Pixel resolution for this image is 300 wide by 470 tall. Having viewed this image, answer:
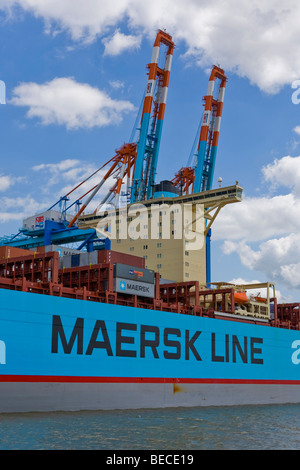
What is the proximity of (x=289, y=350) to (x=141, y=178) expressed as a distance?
56.5ft

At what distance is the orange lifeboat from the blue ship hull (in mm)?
2093

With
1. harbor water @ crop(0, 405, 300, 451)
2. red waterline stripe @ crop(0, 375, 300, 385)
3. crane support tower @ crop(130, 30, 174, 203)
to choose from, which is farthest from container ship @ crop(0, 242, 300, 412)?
crane support tower @ crop(130, 30, 174, 203)

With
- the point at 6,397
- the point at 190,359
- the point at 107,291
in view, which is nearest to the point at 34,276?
the point at 107,291

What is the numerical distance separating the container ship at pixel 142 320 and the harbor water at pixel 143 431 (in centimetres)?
161

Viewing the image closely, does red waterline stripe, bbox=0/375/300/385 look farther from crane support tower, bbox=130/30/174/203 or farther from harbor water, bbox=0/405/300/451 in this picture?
crane support tower, bbox=130/30/174/203

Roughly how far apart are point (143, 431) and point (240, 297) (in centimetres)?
1874

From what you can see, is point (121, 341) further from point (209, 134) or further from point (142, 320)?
point (209, 134)

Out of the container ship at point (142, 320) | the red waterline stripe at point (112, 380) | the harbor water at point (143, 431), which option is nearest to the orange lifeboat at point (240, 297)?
the container ship at point (142, 320)

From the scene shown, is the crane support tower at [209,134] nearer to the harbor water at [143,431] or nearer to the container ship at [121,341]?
the container ship at [121,341]

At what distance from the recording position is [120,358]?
81.6 feet

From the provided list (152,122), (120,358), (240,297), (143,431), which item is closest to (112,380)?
(120,358)

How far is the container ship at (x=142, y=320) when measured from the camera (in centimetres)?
2164

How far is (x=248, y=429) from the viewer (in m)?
19.8
